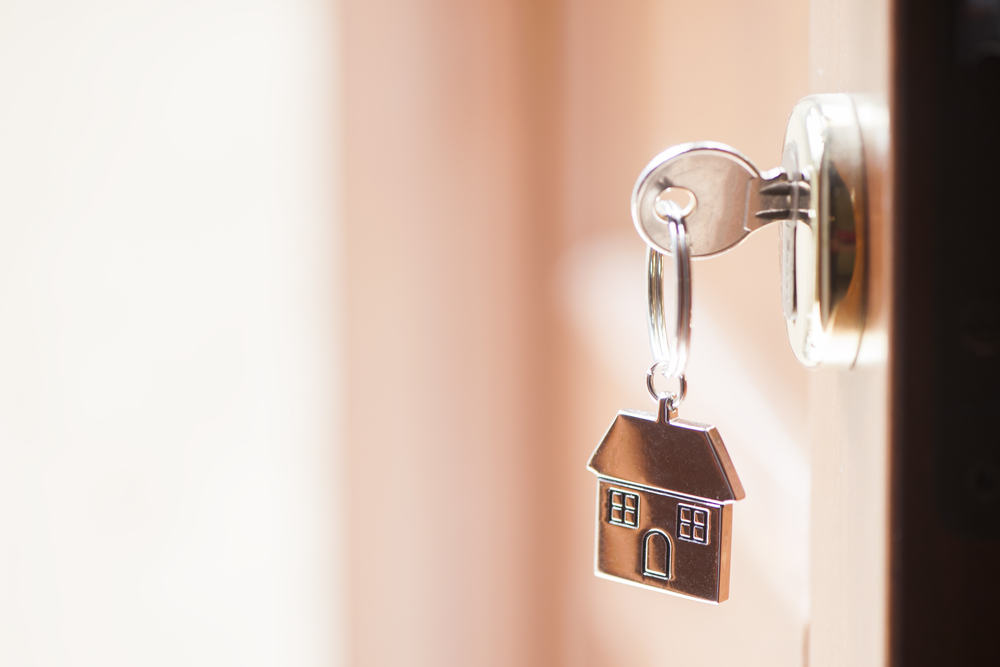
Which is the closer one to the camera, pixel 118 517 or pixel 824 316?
pixel 824 316

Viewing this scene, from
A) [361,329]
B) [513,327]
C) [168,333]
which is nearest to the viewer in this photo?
[168,333]

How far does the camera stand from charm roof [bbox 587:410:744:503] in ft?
0.98

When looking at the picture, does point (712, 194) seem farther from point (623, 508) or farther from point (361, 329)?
point (361, 329)

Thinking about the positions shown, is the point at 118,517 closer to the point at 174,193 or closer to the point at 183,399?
the point at 183,399

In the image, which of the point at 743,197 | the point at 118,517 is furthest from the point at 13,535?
the point at 743,197

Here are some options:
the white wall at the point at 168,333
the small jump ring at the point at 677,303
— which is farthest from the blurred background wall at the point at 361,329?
the small jump ring at the point at 677,303

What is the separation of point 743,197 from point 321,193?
621 millimetres

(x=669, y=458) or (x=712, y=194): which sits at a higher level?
(x=712, y=194)

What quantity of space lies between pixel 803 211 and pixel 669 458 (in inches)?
4.5

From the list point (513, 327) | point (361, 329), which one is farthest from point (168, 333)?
point (513, 327)

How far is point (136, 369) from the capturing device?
67 cm

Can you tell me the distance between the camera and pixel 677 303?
297 millimetres

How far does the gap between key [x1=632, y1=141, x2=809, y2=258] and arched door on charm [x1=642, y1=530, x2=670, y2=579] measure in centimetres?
12

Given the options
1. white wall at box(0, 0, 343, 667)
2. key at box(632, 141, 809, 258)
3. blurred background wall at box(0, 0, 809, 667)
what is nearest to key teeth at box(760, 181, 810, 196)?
key at box(632, 141, 809, 258)
